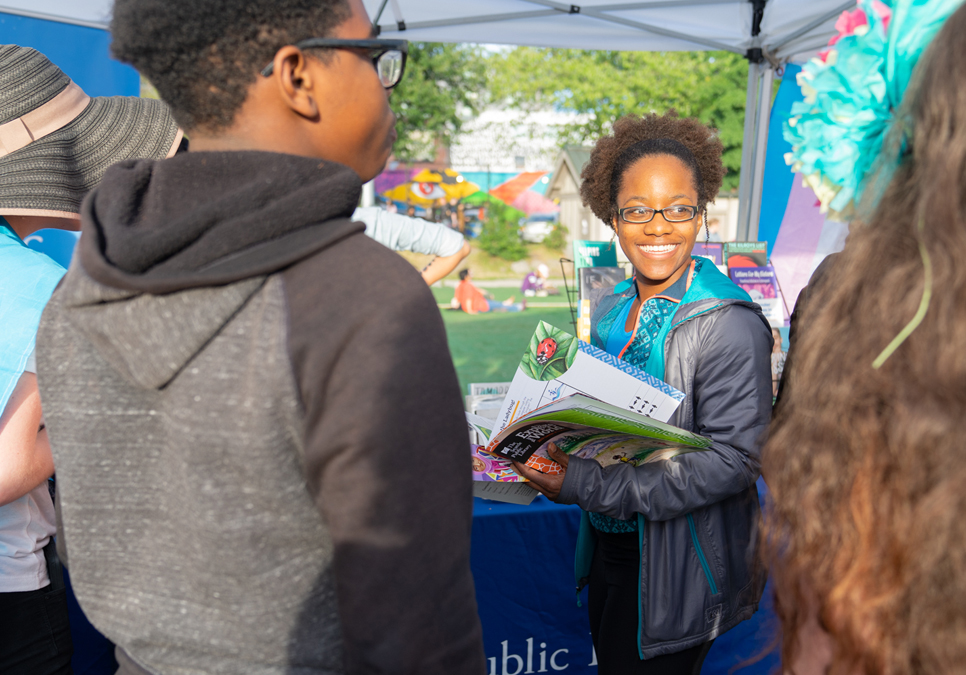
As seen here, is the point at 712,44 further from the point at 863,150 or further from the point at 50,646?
the point at 50,646

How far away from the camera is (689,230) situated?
2.03 meters

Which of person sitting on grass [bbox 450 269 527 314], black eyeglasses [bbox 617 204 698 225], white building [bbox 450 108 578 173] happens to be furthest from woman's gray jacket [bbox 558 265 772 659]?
white building [bbox 450 108 578 173]

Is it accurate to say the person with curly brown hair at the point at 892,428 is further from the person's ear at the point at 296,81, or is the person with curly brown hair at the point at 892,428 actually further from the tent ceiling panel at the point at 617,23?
the tent ceiling panel at the point at 617,23

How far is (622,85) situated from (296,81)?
22897 millimetres

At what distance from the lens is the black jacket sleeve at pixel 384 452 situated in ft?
2.29

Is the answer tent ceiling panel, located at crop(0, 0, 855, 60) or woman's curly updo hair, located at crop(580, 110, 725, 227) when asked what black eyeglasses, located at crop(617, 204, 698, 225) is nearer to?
woman's curly updo hair, located at crop(580, 110, 725, 227)

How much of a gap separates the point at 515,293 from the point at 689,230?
15.7 m

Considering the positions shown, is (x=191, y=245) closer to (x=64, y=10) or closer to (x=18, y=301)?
(x=18, y=301)

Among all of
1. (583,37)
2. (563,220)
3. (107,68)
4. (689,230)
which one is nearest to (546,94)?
(563,220)

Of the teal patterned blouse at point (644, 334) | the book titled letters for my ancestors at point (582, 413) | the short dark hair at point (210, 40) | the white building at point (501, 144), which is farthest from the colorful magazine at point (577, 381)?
the white building at point (501, 144)

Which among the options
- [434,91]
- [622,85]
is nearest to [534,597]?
[434,91]

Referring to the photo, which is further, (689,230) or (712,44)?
(712,44)

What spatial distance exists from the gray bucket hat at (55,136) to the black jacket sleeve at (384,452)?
3.79 ft

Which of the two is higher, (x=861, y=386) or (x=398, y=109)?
(x=398, y=109)
